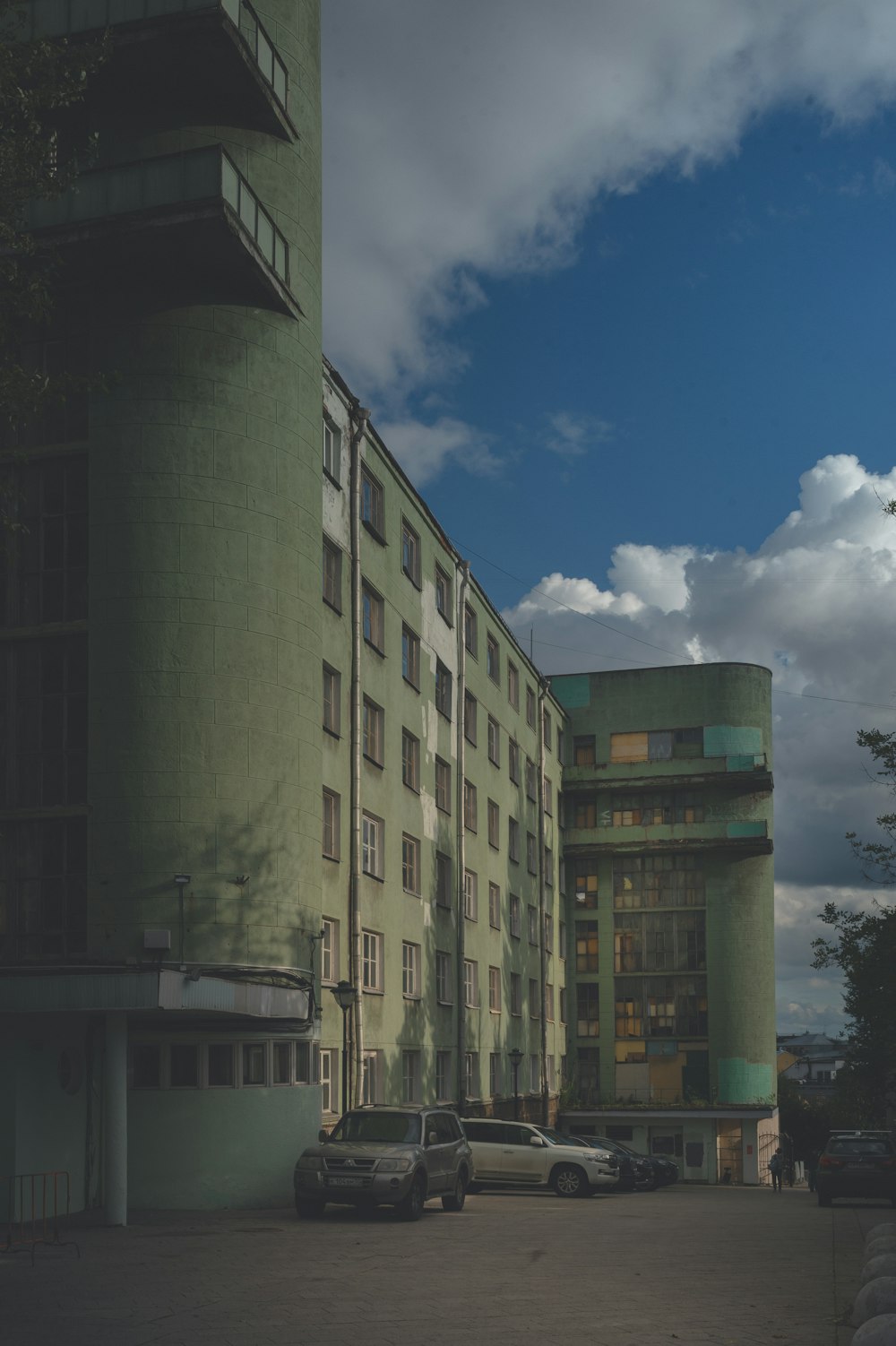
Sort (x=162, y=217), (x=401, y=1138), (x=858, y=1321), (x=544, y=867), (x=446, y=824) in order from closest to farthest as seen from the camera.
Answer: (x=858, y=1321)
(x=401, y=1138)
(x=162, y=217)
(x=446, y=824)
(x=544, y=867)

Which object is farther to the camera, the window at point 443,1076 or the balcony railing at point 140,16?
the window at point 443,1076

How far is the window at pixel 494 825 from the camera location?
1896 inches

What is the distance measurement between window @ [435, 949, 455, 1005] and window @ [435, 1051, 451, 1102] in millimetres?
1405

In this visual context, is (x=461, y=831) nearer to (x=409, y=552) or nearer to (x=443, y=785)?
(x=443, y=785)

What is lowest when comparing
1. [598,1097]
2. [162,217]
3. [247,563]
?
[598,1097]

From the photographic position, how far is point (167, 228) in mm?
24562

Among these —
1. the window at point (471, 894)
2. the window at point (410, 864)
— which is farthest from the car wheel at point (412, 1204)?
the window at point (471, 894)

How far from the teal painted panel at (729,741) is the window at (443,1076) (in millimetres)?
26638

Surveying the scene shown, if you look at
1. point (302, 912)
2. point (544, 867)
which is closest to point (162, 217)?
point (302, 912)

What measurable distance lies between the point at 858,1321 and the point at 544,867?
47.4m

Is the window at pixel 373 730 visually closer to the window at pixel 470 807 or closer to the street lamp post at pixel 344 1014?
the street lamp post at pixel 344 1014

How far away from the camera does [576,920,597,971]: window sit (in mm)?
63844

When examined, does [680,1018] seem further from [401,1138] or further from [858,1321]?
[858,1321]

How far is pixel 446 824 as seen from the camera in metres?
41.4
